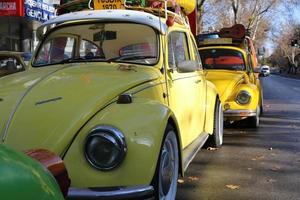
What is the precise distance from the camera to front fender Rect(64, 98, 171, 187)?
12.6ft

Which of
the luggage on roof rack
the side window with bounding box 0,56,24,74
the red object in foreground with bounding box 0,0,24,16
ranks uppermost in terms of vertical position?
the red object in foreground with bounding box 0,0,24,16

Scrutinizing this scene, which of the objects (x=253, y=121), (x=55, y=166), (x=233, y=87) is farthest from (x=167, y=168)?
(x=253, y=121)

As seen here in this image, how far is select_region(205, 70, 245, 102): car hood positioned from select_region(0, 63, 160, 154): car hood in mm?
4931

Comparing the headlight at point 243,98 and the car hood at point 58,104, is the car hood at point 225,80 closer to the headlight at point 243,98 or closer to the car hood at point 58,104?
the headlight at point 243,98

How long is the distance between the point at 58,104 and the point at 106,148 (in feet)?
2.39

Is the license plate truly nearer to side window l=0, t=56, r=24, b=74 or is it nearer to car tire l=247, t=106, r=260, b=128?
side window l=0, t=56, r=24, b=74

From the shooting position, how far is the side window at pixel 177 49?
5.90m

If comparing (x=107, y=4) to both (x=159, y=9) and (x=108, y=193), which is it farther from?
(x=108, y=193)

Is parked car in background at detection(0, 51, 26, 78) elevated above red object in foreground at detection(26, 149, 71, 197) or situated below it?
above

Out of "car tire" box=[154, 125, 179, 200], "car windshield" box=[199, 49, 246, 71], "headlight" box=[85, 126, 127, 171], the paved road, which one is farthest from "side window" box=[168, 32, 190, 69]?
"car windshield" box=[199, 49, 246, 71]

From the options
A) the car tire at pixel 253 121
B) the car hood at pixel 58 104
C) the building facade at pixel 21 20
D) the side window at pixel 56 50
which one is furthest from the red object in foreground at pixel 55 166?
the building facade at pixel 21 20

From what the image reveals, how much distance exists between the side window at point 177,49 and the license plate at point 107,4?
84 centimetres

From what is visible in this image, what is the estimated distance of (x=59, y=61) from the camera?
230 inches

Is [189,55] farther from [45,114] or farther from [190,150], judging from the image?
[45,114]
